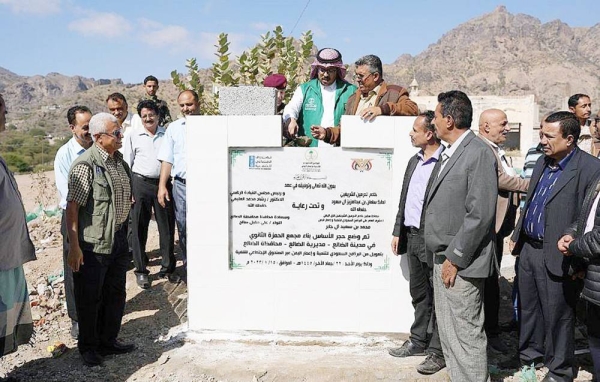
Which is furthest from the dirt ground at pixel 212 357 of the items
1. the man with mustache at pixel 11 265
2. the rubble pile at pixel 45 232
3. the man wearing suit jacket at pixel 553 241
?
Result: the rubble pile at pixel 45 232

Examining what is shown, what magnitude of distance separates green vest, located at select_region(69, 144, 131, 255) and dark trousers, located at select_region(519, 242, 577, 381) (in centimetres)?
315

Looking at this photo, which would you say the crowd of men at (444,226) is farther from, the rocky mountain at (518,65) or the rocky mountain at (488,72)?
the rocky mountain at (518,65)

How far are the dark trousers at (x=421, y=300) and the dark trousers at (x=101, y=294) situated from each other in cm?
230

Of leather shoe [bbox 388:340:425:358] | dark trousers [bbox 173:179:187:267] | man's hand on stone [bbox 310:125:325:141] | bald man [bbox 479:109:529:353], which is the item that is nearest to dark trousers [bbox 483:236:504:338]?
bald man [bbox 479:109:529:353]

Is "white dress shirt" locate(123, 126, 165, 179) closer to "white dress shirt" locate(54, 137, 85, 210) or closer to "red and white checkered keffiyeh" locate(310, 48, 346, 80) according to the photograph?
"white dress shirt" locate(54, 137, 85, 210)

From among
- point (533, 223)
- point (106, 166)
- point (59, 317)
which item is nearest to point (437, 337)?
point (533, 223)

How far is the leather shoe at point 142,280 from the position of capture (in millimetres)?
5660

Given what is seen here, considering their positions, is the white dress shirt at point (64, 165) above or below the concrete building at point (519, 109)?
below

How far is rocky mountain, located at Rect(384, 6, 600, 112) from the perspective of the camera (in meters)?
77.7

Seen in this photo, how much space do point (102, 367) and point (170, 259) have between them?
6.25 feet

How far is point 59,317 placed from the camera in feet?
17.1

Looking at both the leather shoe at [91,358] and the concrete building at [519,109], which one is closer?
the leather shoe at [91,358]

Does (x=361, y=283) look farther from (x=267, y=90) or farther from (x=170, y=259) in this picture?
(x=170, y=259)

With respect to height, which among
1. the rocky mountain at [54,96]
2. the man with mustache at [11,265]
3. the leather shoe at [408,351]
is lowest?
the leather shoe at [408,351]
